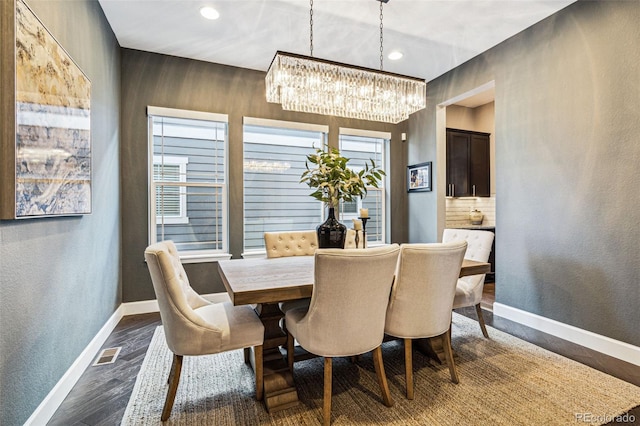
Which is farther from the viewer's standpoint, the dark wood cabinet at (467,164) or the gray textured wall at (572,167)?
the dark wood cabinet at (467,164)

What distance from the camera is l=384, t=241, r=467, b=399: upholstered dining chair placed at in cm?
186

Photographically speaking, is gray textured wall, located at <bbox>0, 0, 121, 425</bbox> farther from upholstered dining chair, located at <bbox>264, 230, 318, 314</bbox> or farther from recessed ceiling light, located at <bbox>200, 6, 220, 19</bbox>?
A: upholstered dining chair, located at <bbox>264, 230, 318, 314</bbox>

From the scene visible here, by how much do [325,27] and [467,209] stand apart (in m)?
4.00

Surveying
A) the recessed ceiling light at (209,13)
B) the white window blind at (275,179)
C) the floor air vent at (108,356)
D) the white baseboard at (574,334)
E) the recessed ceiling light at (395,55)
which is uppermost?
the recessed ceiling light at (395,55)

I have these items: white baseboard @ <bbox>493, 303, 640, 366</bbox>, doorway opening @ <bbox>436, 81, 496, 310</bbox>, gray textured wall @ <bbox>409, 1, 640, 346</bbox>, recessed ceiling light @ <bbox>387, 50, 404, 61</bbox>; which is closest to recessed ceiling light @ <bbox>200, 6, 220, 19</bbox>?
recessed ceiling light @ <bbox>387, 50, 404, 61</bbox>

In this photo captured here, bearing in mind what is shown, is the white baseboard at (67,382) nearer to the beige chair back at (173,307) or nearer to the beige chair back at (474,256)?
the beige chair back at (173,307)

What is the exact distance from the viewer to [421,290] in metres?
1.90

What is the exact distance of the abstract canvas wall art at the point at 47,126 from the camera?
1498 mm

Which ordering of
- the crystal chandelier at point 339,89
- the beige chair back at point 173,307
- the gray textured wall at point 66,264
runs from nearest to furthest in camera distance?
the gray textured wall at point 66,264
the beige chair back at point 173,307
the crystal chandelier at point 339,89

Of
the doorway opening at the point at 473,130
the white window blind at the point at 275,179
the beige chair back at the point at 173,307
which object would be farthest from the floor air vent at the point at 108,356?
the doorway opening at the point at 473,130

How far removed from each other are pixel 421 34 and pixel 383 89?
1046mm

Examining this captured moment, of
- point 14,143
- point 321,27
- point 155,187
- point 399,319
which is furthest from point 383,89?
point 155,187

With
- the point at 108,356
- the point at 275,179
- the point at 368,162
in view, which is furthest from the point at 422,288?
the point at 368,162

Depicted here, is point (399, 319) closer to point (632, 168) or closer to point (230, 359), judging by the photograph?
point (230, 359)
